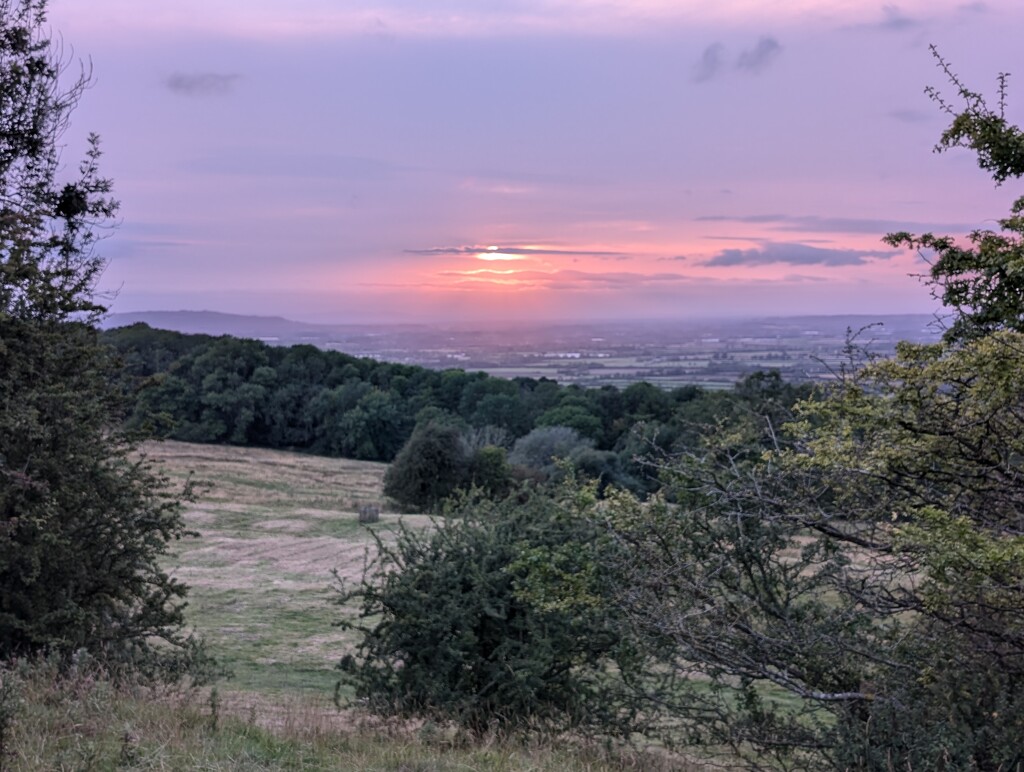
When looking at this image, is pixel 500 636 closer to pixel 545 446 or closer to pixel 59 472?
pixel 59 472

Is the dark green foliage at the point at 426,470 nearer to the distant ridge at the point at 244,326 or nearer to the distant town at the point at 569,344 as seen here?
the distant town at the point at 569,344

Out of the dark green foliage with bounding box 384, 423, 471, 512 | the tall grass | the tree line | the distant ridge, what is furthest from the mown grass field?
the distant ridge

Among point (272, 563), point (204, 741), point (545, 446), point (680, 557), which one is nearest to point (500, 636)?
point (680, 557)

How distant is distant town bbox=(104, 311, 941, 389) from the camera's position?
69.6 meters

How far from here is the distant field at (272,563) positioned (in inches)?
629

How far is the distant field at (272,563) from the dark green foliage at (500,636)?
1.33 metres

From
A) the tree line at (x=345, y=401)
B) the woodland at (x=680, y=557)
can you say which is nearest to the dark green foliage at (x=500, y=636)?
the woodland at (x=680, y=557)

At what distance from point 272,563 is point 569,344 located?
111359 millimetres

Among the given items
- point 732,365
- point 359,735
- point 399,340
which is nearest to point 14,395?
point 359,735

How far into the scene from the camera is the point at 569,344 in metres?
137

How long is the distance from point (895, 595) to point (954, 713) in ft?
4.26

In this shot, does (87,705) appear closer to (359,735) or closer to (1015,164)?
(359,735)

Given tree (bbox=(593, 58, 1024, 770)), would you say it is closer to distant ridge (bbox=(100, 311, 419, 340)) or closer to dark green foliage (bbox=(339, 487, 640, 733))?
dark green foliage (bbox=(339, 487, 640, 733))

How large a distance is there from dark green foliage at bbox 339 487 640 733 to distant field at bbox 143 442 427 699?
1.33 m
